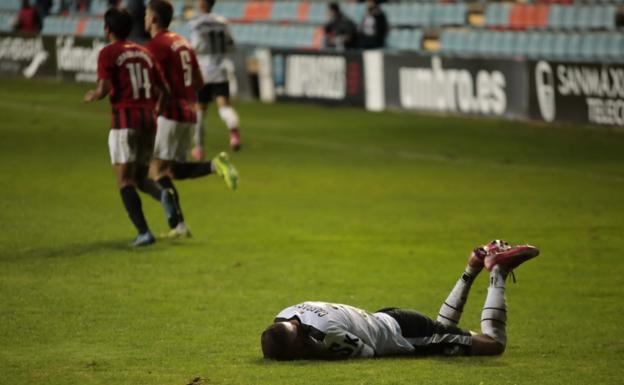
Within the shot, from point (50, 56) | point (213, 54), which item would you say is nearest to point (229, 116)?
point (213, 54)

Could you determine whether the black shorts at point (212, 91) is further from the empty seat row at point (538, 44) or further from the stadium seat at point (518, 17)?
the stadium seat at point (518, 17)

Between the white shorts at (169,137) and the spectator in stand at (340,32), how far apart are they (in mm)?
14089

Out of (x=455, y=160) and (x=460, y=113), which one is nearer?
(x=455, y=160)

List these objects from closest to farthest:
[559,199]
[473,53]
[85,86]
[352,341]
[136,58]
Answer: [352,341]
[136,58]
[559,199]
[473,53]
[85,86]

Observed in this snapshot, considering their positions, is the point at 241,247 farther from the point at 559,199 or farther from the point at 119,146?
the point at 559,199

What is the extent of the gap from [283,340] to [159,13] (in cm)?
571

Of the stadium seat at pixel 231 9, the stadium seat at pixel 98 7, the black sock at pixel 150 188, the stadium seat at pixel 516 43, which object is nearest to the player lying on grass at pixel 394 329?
the black sock at pixel 150 188

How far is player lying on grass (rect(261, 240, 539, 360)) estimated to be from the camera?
23.1ft

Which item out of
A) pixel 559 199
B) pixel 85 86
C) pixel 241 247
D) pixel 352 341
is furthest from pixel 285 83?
pixel 352 341

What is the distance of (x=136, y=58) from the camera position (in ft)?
36.7

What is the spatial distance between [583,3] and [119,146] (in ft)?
49.9

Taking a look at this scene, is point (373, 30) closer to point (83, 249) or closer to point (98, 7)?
point (98, 7)

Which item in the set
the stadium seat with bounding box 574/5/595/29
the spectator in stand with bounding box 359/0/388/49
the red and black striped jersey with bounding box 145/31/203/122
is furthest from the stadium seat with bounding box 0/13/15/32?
the red and black striped jersey with bounding box 145/31/203/122

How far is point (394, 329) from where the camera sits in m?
7.30
